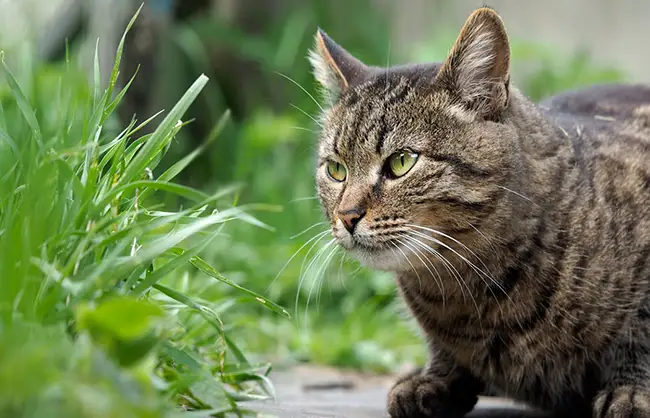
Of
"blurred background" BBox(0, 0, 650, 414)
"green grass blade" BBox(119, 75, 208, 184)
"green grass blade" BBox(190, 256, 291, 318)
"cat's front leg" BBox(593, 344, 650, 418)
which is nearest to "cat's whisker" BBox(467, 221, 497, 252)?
"cat's front leg" BBox(593, 344, 650, 418)

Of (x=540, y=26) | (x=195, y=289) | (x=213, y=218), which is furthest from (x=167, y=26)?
(x=213, y=218)

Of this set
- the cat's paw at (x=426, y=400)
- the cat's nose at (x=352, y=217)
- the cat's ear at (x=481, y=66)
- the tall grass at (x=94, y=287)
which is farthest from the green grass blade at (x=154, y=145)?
the cat's paw at (x=426, y=400)

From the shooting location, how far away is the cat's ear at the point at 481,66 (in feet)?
7.34

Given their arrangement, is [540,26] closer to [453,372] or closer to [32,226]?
[453,372]

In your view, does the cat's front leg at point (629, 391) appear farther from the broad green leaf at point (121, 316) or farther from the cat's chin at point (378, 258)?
the broad green leaf at point (121, 316)

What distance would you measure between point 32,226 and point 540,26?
17.4ft

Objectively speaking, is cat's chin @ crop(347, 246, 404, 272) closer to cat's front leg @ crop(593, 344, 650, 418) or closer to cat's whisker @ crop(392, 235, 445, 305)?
cat's whisker @ crop(392, 235, 445, 305)

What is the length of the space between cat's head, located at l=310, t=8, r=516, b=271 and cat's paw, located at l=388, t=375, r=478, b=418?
388 millimetres

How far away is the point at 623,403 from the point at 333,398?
932mm

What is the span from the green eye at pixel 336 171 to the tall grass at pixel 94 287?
0.51 metres

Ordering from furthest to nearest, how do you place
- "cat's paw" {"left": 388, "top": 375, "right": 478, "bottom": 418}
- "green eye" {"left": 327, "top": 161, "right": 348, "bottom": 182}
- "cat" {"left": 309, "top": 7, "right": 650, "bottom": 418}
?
"green eye" {"left": 327, "top": 161, "right": 348, "bottom": 182}
"cat's paw" {"left": 388, "top": 375, "right": 478, "bottom": 418}
"cat" {"left": 309, "top": 7, "right": 650, "bottom": 418}

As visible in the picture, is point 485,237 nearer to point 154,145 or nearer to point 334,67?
point 334,67

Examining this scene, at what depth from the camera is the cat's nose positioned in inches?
87.1

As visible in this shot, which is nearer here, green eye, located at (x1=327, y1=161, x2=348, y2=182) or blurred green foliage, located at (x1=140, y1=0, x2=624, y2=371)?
green eye, located at (x1=327, y1=161, x2=348, y2=182)
